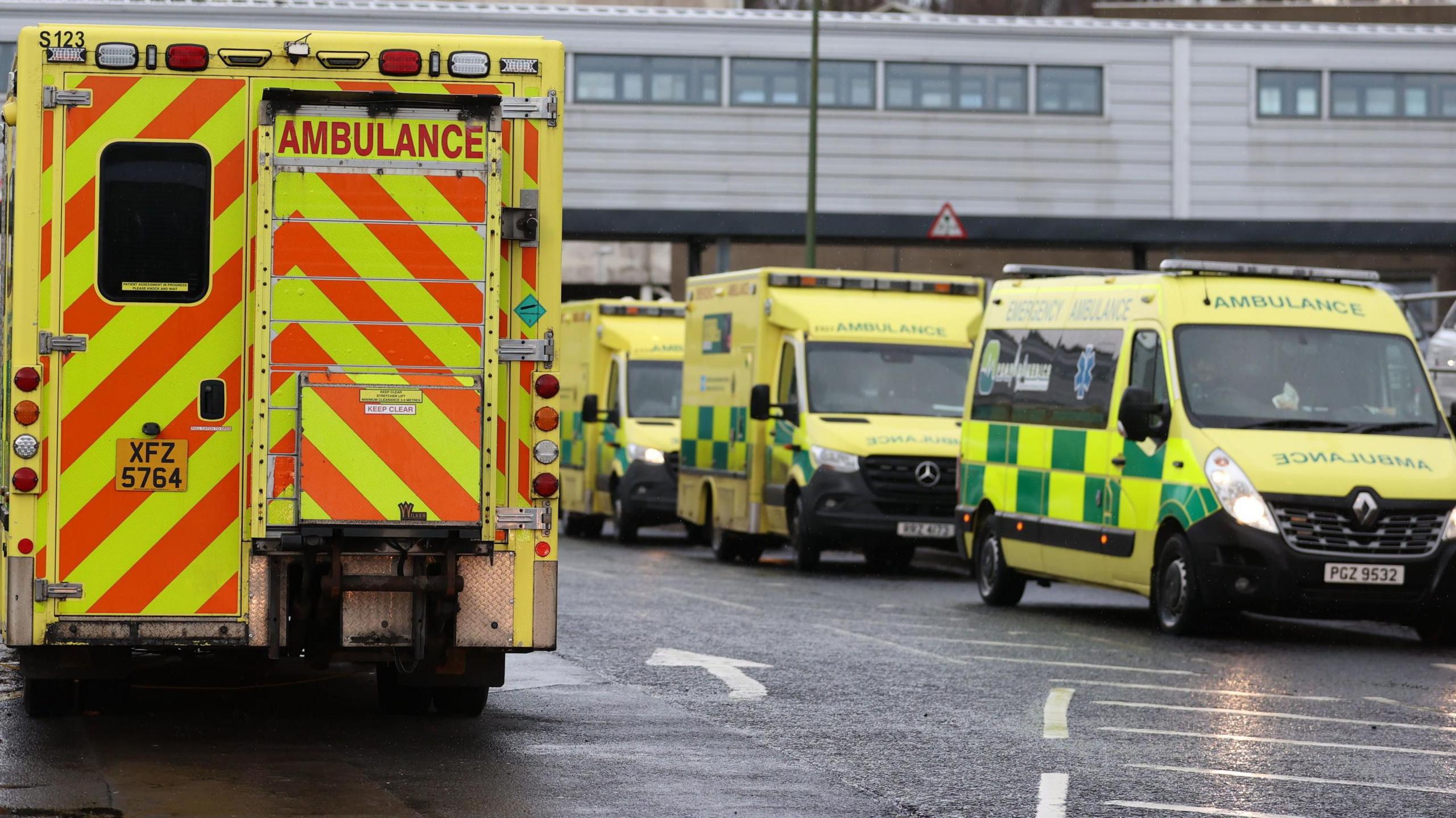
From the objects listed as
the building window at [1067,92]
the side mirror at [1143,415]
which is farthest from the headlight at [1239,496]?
the building window at [1067,92]

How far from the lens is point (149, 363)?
30.4 ft

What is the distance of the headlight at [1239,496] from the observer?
47.6 ft

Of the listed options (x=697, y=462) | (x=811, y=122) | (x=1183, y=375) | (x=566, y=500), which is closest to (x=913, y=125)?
(x=811, y=122)

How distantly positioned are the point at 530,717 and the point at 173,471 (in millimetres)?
2089

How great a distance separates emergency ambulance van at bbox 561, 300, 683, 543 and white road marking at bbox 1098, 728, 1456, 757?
15416mm

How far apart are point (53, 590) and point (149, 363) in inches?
37.3

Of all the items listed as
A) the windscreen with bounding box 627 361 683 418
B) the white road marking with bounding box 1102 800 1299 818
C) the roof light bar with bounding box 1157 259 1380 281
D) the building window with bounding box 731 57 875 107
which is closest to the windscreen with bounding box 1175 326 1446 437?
the roof light bar with bounding box 1157 259 1380 281

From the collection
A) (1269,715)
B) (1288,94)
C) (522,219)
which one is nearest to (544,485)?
(522,219)

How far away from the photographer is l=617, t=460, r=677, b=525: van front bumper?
26016 millimetres

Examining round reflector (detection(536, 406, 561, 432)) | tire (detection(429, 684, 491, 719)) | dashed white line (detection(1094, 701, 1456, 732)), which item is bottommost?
dashed white line (detection(1094, 701, 1456, 732))

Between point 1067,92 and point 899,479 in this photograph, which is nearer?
point 899,479

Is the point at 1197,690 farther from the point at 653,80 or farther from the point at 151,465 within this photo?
the point at 653,80

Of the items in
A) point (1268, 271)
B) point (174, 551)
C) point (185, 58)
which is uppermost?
point (185, 58)

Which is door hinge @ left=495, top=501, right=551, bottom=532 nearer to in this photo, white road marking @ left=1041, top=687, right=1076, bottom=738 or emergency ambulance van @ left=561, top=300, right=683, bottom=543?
white road marking @ left=1041, top=687, right=1076, bottom=738
